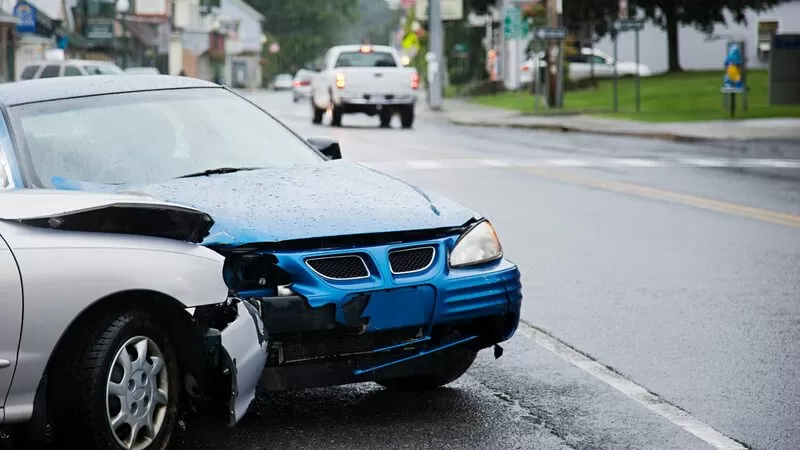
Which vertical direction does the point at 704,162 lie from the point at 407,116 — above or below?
below

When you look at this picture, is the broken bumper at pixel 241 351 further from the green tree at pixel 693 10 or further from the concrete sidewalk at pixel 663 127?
the green tree at pixel 693 10

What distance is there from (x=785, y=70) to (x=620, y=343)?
29.4m

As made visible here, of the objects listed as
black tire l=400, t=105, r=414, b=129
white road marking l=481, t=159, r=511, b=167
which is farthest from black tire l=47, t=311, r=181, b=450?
black tire l=400, t=105, r=414, b=129

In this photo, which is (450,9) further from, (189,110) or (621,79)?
(189,110)

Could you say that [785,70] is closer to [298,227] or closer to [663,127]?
[663,127]

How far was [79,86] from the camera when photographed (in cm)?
757

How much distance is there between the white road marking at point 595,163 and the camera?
22281mm

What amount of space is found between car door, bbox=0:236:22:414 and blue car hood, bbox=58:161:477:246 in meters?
0.99

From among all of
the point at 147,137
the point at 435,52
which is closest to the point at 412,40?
the point at 435,52

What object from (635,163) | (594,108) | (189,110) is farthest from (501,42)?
(189,110)

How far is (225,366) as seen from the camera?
18.9 ft

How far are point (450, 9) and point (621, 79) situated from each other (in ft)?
23.0

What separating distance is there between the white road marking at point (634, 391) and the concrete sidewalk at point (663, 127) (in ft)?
67.1

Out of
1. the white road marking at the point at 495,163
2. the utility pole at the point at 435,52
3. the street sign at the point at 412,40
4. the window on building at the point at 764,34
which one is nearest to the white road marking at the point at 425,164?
the white road marking at the point at 495,163
